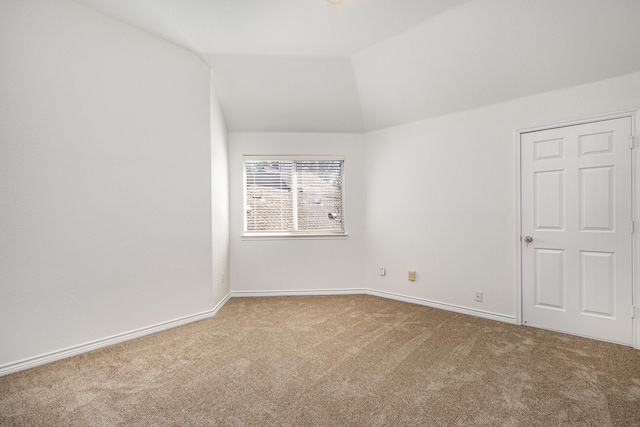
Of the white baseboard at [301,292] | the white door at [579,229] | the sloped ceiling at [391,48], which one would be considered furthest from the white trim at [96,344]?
the white door at [579,229]

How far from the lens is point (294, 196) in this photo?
4.41m

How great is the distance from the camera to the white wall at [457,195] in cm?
304

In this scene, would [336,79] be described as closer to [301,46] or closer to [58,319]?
[301,46]

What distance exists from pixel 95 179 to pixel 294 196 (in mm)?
2355

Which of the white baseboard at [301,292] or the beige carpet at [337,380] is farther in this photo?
the white baseboard at [301,292]

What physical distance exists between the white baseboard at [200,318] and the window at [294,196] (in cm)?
84

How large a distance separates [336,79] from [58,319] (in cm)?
356

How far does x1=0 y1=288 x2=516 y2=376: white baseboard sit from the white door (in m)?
0.50

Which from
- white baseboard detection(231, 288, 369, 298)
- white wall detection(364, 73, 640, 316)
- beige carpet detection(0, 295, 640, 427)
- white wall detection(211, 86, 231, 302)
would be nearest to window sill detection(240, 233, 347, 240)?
white wall detection(211, 86, 231, 302)

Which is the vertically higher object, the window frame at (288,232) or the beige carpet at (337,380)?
the window frame at (288,232)

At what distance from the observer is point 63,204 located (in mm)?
2480

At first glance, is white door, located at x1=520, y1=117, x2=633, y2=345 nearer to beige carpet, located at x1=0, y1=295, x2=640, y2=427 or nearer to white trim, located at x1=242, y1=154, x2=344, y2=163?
beige carpet, located at x1=0, y1=295, x2=640, y2=427

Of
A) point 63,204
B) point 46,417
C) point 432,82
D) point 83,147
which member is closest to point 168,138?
point 83,147

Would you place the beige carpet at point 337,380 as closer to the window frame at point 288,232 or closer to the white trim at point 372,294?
the white trim at point 372,294
